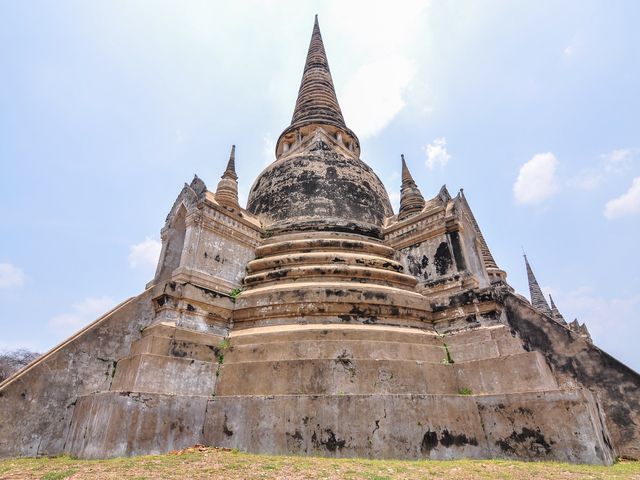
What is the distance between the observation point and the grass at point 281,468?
4.67 m

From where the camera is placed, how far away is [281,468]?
16.5ft

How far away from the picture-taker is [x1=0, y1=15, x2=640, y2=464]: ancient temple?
19.9 feet

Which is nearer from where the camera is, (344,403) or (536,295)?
(344,403)

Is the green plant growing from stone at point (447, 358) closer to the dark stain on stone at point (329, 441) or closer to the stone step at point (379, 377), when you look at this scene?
the stone step at point (379, 377)

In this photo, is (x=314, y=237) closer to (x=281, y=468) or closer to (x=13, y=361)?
(x=281, y=468)

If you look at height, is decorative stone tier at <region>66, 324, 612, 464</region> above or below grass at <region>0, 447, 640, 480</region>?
above

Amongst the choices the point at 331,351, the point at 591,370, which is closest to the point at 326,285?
the point at 331,351

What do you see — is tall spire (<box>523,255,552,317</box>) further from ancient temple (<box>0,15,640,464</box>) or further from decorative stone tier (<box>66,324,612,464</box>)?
A: decorative stone tier (<box>66,324,612,464</box>)

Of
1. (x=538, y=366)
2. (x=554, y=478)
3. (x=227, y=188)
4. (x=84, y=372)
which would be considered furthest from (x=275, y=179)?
(x=554, y=478)

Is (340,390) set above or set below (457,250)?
below

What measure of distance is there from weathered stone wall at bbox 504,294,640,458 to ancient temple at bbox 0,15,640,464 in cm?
3

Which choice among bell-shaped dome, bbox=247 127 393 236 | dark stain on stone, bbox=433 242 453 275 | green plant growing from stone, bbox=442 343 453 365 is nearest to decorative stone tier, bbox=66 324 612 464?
green plant growing from stone, bbox=442 343 453 365

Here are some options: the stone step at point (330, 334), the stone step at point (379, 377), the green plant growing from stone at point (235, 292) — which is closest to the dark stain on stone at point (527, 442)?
the stone step at point (379, 377)

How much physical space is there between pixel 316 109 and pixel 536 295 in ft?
79.5
